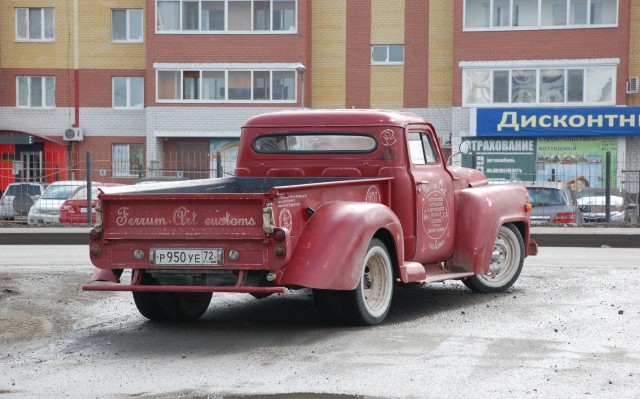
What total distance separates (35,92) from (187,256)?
37049 mm

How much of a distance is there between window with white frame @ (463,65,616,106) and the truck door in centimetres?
2946

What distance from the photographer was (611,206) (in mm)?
23703

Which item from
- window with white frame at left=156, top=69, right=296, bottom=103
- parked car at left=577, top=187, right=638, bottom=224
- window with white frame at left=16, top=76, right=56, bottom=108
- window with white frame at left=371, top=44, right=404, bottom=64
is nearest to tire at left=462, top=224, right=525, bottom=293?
parked car at left=577, top=187, right=638, bottom=224

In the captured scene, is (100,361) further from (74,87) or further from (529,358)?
(74,87)

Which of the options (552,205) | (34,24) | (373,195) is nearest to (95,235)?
(373,195)

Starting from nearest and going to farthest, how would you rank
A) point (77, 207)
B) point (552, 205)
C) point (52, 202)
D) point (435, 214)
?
point (435, 214), point (552, 205), point (77, 207), point (52, 202)

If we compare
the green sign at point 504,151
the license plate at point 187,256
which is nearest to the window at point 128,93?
the green sign at point 504,151

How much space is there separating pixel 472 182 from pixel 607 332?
314cm

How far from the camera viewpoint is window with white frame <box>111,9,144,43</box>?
43.4 metres

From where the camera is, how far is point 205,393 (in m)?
6.38

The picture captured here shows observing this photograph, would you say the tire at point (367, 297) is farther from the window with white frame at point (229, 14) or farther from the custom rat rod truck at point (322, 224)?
the window with white frame at point (229, 14)

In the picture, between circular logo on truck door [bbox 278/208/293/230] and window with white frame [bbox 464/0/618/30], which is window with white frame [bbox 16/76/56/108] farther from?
circular logo on truck door [bbox 278/208/293/230]

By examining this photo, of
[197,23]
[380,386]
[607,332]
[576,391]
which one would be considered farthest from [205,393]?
[197,23]

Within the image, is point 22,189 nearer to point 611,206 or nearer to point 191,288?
point 611,206
